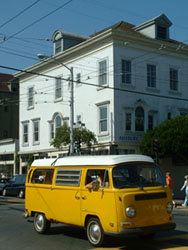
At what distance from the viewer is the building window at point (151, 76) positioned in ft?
101

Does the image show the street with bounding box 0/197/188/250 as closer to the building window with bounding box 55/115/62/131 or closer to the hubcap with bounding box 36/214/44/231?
the hubcap with bounding box 36/214/44/231

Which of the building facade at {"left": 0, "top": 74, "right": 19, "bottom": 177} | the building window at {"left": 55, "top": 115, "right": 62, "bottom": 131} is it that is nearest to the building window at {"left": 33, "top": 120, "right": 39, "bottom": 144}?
the building window at {"left": 55, "top": 115, "right": 62, "bottom": 131}

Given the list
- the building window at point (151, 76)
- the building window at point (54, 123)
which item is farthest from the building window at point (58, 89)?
the building window at point (151, 76)

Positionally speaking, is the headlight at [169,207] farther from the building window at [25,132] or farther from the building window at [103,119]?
the building window at [25,132]

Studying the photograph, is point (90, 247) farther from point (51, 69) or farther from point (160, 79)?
point (51, 69)

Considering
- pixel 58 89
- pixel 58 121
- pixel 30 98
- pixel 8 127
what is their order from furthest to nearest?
pixel 8 127
pixel 30 98
pixel 58 121
pixel 58 89

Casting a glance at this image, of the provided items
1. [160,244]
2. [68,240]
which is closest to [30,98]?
[68,240]

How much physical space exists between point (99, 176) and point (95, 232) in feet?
4.22

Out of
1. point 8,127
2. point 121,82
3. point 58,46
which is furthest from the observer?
point 8,127

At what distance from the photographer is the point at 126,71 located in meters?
29.5

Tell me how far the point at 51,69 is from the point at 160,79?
1005 centimetres

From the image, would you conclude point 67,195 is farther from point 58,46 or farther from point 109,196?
point 58,46

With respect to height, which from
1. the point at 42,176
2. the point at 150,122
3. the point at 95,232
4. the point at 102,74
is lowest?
the point at 95,232

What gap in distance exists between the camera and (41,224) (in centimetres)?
1109
